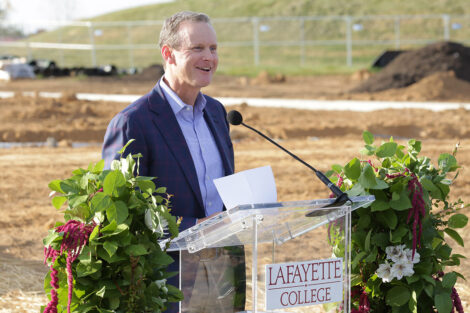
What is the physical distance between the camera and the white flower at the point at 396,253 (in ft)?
12.4

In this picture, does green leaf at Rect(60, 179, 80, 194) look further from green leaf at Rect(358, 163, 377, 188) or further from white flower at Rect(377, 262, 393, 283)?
white flower at Rect(377, 262, 393, 283)

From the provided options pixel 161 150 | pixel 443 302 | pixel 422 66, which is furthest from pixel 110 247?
pixel 422 66

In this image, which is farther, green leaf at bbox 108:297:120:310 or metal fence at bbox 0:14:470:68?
metal fence at bbox 0:14:470:68

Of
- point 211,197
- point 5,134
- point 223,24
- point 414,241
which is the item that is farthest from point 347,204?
point 223,24

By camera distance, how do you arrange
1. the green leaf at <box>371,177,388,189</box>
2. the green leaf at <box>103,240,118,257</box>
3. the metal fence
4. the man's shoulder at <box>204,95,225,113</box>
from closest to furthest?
1. the green leaf at <box>103,240,118,257</box>
2. the green leaf at <box>371,177,388,189</box>
3. the man's shoulder at <box>204,95,225,113</box>
4. the metal fence

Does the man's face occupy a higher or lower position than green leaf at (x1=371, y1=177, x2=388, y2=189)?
higher

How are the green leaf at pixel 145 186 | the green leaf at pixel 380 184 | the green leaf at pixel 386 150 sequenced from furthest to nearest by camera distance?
the green leaf at pixel 386 150
the green leaf at pixel 380 184
the green leaf at pixel 145 186

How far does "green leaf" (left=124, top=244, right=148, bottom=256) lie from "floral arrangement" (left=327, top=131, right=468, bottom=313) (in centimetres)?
120

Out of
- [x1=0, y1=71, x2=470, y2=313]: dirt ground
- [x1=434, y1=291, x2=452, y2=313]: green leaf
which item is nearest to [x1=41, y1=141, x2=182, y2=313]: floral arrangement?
[x1=434, y1=291, x2=452, y2=313]: green leaf

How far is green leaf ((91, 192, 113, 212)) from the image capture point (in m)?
2.92

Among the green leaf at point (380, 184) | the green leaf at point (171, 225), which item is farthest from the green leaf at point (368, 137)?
the green leaf at point (171, 225)

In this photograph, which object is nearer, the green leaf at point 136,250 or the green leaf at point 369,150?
the green leaf at point 136,250

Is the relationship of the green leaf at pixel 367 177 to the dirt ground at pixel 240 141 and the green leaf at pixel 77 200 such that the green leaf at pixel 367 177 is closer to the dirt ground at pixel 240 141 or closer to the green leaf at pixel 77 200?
the green leaf at pixel 77 200

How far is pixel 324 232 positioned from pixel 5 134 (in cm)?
1393
